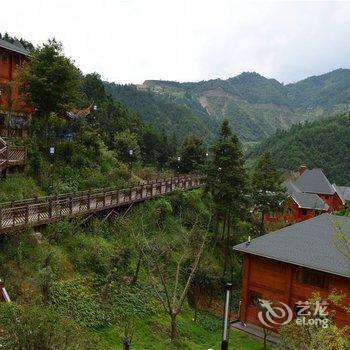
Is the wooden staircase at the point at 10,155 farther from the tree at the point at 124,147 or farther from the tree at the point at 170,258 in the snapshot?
the tree at the point at 124,147

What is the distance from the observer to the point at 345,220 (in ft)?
77.3

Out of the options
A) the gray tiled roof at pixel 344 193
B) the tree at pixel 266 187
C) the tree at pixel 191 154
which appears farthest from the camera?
the gray tiled roof at pixel 344 193

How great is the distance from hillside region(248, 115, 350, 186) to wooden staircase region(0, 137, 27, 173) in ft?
259

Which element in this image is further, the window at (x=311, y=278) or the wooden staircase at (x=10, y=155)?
the wooden staircase at (x=10, y=155)

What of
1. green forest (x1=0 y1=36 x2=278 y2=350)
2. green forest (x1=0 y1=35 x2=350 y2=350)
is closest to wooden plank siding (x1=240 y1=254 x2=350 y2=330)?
green forest (x1=0 y1=35 x2=350 y2=350)

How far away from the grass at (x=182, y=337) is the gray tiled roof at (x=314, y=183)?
4593 cm

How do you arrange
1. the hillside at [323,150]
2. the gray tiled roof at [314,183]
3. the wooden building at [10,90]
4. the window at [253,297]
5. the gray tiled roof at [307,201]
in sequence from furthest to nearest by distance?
the hillside at [323,150] → the gray tiled roof at [314,183] → the gray tiled roof at [307,201] → the wooden building at [10,90] → the window at [253,297]

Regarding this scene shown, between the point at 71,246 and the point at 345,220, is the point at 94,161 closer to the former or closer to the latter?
the point at 71,246

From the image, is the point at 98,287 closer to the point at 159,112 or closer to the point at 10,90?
the point at 10,90

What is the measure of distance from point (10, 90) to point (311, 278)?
23194 millimetres

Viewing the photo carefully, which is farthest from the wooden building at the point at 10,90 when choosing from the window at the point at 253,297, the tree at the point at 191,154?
the tree at the point at 191,154

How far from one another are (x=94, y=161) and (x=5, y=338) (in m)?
23.7

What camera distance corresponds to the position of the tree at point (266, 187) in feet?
116

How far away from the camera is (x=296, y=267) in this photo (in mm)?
22297
